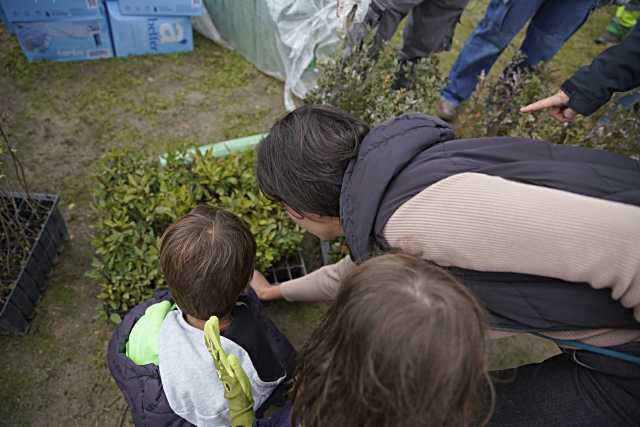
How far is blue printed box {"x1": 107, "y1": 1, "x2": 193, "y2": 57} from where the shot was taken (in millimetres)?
3766

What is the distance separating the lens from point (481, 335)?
96 centimetres

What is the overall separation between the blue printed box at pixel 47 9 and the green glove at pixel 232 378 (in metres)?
3.28

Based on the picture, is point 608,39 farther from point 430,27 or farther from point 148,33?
point 148,33

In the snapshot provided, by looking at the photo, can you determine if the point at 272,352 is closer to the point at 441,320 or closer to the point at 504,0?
the point at 441,320

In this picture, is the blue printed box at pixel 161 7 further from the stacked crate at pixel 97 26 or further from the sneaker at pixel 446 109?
the sneaker at pixel 446 109

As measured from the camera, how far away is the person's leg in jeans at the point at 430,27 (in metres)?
3.35

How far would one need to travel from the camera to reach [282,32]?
11.8 feet

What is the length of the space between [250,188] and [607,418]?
75.5 inches

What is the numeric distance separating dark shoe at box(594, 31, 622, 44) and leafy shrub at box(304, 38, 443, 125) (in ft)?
12.1

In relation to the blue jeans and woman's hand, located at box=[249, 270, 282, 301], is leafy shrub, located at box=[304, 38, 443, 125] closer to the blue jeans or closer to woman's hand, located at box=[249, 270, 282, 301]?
the blue jeans

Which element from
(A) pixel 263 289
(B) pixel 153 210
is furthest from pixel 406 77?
(B) pixel 153 210

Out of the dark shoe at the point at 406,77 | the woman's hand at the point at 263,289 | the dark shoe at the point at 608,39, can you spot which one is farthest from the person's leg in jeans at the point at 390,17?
the dark shoe at the point at 608,39

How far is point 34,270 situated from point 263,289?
119 cm

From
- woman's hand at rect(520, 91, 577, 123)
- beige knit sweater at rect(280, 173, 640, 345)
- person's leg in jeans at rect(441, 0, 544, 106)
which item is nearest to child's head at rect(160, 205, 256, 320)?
beige knit sweater at rect(280, 173, 640, 345)
